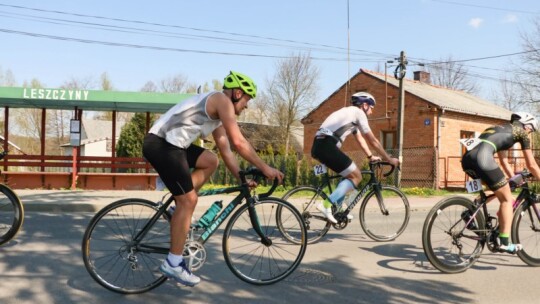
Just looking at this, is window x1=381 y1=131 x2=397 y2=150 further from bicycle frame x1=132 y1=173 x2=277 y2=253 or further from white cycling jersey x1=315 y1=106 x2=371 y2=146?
bicycle frame x1=132 y1=173 x2=277 y2=253

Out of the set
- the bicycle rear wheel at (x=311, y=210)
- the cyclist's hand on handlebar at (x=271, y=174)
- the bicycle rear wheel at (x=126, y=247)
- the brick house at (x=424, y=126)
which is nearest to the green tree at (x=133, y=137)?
the brick house at (x=424, y=126)

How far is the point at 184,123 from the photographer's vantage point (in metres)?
3.70

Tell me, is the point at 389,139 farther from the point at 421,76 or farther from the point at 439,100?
the point at 421,76

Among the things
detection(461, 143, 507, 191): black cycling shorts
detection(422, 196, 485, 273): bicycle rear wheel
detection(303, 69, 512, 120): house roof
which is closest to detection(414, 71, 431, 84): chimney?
detection(303, 69, 512, 120): house roof

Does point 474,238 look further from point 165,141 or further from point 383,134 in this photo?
point 383,134

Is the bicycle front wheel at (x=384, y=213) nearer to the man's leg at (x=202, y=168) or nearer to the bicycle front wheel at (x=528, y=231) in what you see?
the bicycle front wheel at (x=528, y=231)

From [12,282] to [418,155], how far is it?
19.7 meters

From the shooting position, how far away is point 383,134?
27672 mm

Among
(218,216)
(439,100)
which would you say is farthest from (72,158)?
(439,100)

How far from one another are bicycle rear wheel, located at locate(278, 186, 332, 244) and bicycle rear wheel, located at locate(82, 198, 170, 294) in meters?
2.51

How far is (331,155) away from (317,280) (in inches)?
78.2

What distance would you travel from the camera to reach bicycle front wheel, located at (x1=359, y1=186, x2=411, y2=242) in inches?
255

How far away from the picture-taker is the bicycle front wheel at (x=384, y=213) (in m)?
6.49

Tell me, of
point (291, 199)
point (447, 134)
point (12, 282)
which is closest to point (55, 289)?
point (12, 282)
